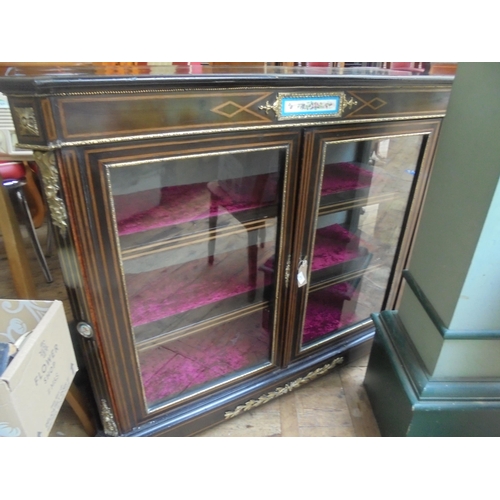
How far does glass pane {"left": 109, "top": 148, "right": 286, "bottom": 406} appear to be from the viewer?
0.89m

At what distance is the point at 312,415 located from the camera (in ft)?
3.93

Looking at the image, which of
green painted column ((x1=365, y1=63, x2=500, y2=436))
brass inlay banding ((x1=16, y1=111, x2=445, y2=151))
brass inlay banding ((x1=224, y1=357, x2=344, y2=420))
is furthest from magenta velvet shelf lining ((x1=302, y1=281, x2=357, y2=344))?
brass inlay banding ((x1=16, y1=111, x2=445, y2=151))

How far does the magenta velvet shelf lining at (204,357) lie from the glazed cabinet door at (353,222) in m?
0.13

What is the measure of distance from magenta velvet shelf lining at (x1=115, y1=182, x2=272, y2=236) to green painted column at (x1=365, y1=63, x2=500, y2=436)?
1.46 ft

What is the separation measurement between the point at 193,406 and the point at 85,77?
84cm

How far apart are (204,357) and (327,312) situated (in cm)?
49

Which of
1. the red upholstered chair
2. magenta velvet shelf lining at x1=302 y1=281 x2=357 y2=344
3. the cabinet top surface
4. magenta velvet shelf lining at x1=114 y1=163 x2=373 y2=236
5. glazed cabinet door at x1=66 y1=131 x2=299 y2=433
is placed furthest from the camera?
the red upholstered chair

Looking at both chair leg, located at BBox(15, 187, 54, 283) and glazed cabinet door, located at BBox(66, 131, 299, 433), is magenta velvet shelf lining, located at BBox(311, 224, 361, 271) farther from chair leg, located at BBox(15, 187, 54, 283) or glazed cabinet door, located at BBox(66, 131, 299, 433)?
chair leg, located at BBox(15, 187, 54, 283)

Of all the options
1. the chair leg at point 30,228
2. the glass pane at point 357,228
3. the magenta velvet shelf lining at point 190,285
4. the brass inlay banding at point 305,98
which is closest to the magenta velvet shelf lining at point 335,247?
the glass pane at point 357,228

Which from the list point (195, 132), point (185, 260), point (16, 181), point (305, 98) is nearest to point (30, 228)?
point (16, 181)

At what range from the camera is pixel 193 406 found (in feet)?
3.40

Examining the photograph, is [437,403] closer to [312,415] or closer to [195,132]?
[312,415]

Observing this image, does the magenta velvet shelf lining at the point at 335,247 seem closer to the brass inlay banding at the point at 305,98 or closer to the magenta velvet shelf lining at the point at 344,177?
the magenta velvet shelf lining at the point at 344,177

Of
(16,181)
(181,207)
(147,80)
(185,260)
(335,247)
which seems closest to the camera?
(147,80)
